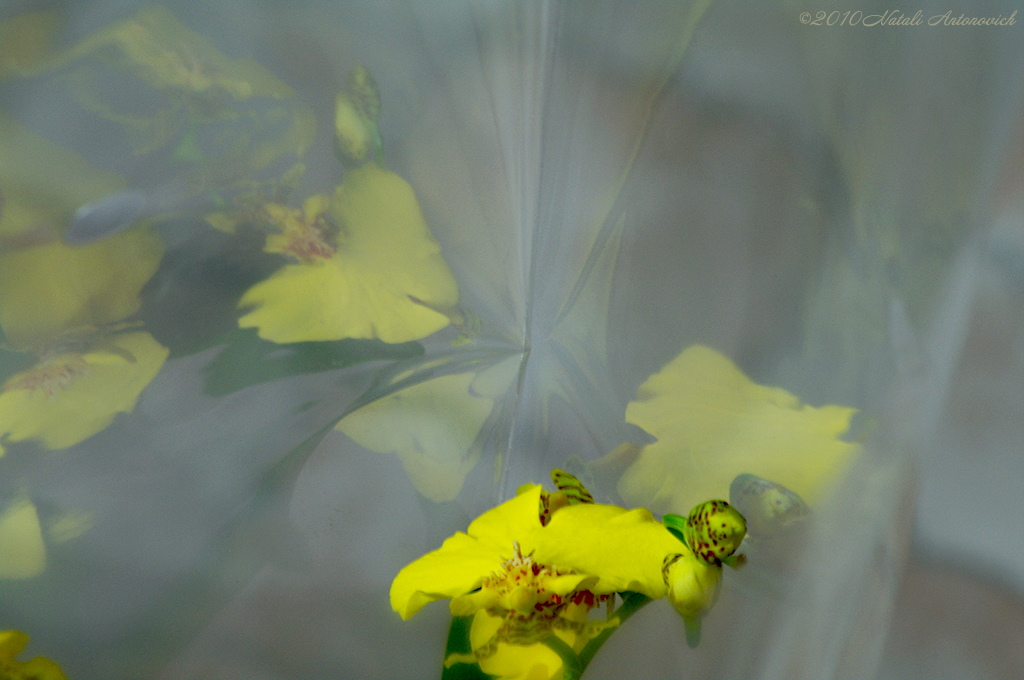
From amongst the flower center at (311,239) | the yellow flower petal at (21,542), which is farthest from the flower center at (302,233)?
the yellow flower petal at (21,542)

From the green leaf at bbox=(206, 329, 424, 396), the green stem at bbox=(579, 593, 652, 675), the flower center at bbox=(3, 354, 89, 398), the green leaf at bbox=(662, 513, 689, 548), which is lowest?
the green stem at bbox=(579, 593, 652, 675)

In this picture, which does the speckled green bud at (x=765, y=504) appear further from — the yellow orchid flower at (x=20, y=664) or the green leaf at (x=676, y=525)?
the yellow orchid flower at (x=20, y=664)

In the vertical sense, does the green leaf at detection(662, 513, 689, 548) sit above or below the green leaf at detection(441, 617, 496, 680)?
above

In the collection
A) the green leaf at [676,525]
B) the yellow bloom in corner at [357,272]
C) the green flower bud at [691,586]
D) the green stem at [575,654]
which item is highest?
the yellow bloom in corner at [357,272]

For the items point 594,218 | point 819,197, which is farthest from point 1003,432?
point 594,218

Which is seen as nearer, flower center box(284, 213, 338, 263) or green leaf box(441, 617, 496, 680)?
green leaf box(441, 617, 496, 680)

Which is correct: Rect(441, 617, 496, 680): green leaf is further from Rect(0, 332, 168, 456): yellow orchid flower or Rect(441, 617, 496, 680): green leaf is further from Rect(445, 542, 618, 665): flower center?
Rect(0, 332, 168, 456): yellow orchid flower

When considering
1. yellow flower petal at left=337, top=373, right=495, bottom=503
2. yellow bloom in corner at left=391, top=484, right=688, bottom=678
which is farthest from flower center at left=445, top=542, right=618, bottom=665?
yellow flower petal at left=337, top=373, right=495, bottom=503
